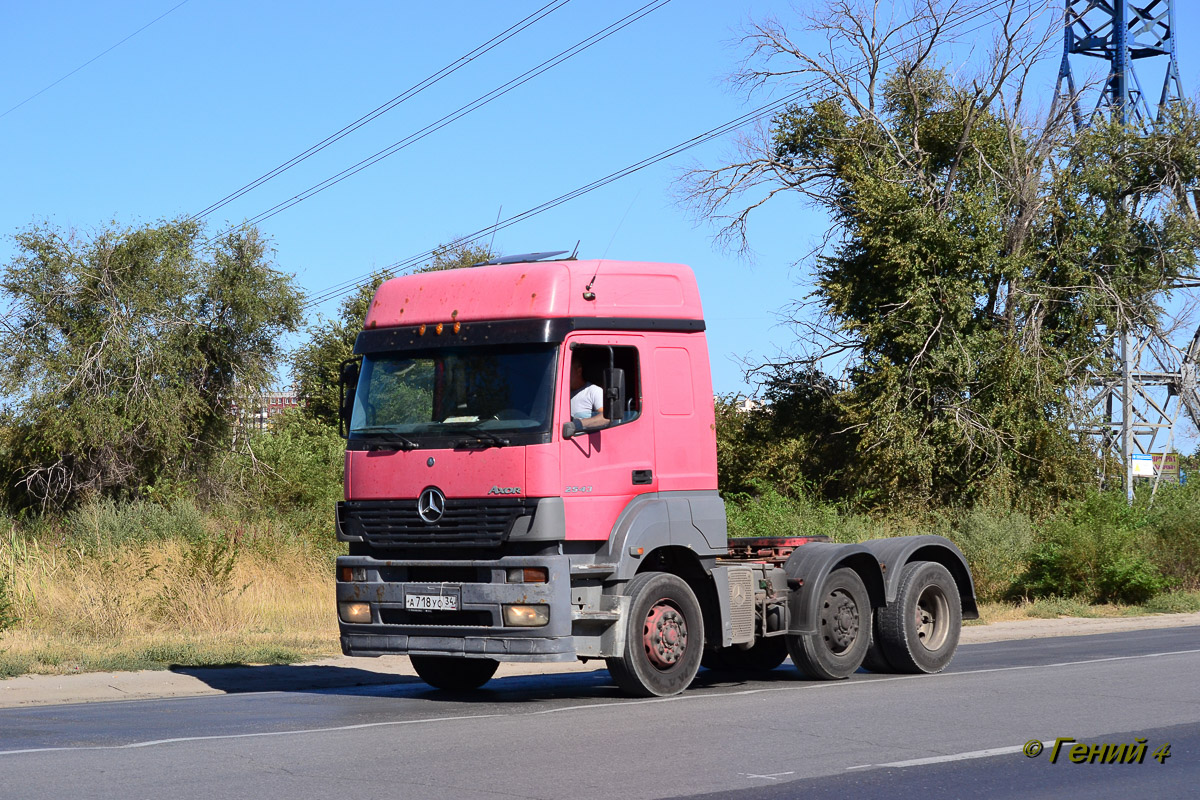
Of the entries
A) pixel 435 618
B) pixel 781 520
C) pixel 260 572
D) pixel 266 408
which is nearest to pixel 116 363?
pixel 266 408

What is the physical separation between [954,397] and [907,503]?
8.95 feet

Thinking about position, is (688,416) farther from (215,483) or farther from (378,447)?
(215,483)

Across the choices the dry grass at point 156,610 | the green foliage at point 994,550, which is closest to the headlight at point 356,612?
the dry grass at point 156,610

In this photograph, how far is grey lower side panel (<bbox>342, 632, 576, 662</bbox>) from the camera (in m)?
10.3

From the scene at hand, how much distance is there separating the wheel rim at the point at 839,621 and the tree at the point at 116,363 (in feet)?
59.8

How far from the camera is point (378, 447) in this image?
1106 centimetres

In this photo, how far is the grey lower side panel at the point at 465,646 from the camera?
10.3 m

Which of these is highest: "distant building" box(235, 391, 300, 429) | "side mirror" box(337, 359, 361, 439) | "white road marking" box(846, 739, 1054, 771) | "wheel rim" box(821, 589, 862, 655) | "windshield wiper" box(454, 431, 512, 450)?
"distant building" box(235, 391, 300, 429)

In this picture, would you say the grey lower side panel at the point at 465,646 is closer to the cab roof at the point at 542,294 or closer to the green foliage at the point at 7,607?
the cab roof at the point at 542,294

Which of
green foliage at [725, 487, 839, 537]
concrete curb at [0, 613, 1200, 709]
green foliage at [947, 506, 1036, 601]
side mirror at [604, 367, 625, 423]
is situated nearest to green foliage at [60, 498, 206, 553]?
concrete curb at [0, 613, 1200, 709]

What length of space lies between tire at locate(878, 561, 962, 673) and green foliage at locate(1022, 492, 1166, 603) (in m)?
11.0

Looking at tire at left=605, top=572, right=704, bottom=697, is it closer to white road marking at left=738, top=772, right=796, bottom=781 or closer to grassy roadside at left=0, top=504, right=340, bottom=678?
white road marking at left=738, top=772, right=796, bottom=781

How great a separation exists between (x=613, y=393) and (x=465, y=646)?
2.37 meters

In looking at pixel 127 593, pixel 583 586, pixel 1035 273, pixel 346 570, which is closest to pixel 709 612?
pixel 583 586
